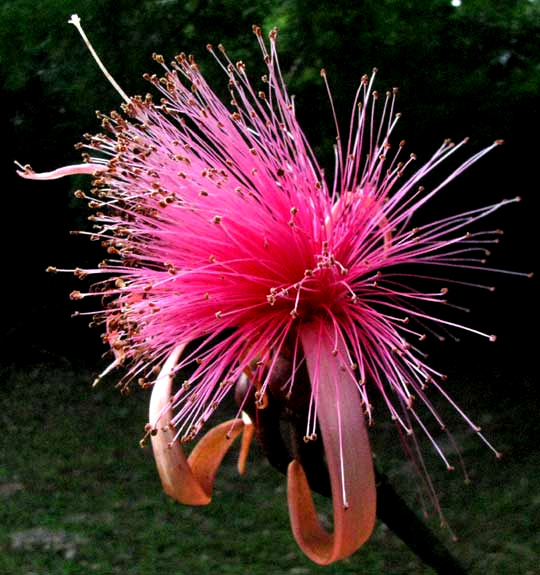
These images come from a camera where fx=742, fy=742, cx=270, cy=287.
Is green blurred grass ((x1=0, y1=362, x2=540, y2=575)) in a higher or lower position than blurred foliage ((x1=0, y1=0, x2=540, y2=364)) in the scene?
lower

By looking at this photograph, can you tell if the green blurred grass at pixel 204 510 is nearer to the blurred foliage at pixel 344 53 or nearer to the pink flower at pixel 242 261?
the blurred foliage at pixel 344 53

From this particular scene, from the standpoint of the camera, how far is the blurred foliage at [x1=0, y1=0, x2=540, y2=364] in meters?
1.65

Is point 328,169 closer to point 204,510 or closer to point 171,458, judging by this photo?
point 204,510

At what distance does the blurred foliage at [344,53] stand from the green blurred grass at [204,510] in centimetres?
77

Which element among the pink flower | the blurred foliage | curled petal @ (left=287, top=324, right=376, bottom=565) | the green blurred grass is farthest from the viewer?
the green blurred grass

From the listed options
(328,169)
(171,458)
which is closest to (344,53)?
(328,169)

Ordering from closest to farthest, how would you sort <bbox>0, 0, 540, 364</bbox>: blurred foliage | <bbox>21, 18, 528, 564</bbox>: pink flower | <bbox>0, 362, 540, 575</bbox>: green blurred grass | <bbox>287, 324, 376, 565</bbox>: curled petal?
1. <bbox>287, 324, 376, 565</bbox>: curled petal
2. <bbox>21, 18, 528, 564</bbox>: pink flower
3. <bbox>0, 0, 540, 364</bbox>: blurred foliage
4. <bbox>0, 362, 540, 575</bbox>: green blurred grass

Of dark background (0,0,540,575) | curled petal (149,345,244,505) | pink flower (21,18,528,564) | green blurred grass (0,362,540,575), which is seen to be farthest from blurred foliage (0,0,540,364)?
curled petal (149,345,244,505)

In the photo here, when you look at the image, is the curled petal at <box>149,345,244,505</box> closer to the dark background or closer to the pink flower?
the pink flower

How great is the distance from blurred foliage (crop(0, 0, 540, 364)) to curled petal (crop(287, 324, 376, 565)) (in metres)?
1.26

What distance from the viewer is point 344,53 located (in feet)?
5.44

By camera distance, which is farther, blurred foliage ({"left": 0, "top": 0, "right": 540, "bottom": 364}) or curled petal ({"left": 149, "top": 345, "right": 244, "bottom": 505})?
blurred foliage ({"left": 0, "top": 0, "right": 540, "bottom": 364})

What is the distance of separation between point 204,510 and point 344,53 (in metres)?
1.30

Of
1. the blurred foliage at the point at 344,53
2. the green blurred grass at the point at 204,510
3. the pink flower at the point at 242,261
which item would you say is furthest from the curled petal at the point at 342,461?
the green blurred grass at the point at 204,510
